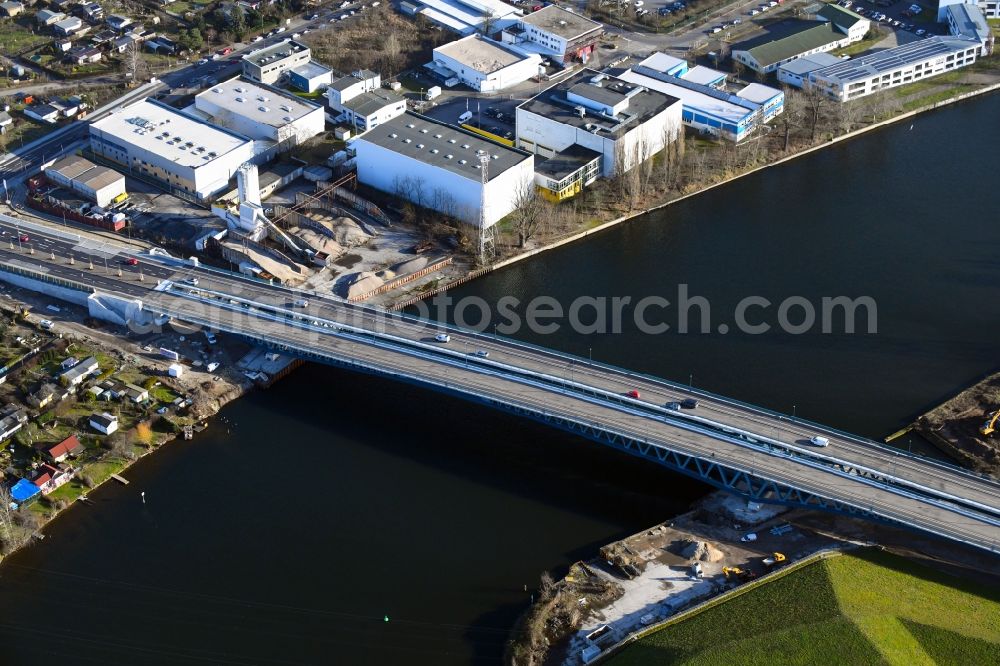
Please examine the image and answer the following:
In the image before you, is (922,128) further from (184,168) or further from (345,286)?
(184,168)

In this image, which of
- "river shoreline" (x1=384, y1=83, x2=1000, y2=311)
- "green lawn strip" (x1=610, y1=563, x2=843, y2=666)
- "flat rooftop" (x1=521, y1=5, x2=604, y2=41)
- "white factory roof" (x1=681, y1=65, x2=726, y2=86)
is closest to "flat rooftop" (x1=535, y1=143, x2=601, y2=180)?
"river shoreline" (x1=384, y1=83, x2=1000, y2=311)

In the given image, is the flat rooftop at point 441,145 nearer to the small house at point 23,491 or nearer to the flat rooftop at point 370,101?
the flat rooftop at point 370,101

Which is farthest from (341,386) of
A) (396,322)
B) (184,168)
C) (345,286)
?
(184,168)

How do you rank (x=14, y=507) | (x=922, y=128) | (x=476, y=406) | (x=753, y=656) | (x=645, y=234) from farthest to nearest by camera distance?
(x=922, y=128)
(x=645, y=234)
(x=476, y=406)
(x=14, y=507)
(x=753, y=656)

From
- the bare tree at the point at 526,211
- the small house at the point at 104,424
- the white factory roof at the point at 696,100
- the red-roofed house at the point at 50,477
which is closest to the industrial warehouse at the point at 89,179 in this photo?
the small house at the point at 104,424

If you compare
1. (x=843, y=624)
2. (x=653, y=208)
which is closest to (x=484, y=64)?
(x=653, y=208)
